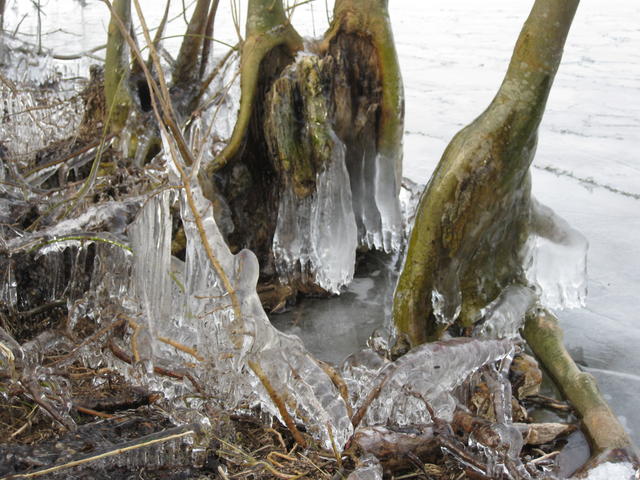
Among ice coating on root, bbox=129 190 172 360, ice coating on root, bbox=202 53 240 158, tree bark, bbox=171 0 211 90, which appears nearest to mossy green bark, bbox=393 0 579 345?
ice coating on root, bbox=129 190 172 360

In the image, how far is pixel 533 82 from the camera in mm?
2529

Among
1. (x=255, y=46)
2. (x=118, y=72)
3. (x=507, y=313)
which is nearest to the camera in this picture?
(x=507, y=313)

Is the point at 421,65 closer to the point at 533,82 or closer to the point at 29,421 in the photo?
the point at 533,82

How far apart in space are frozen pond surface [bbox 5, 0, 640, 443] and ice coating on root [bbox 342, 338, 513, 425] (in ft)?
2.47

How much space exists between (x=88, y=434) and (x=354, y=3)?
2.46 metres

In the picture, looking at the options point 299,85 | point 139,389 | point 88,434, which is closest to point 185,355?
point 139,389

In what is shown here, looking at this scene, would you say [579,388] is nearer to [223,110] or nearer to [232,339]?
[232,339]

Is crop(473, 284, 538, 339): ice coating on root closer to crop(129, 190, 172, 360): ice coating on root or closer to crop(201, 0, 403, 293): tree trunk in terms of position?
crop(201, 0, 403, 293): tree trunk

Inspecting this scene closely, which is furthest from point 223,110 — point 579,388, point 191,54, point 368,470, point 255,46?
point 368,470

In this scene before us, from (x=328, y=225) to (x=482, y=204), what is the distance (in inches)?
41.7

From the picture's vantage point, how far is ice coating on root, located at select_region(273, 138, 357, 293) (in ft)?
11.5

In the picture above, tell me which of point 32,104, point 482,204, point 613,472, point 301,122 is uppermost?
point 32,104

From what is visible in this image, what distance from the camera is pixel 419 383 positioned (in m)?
2.32

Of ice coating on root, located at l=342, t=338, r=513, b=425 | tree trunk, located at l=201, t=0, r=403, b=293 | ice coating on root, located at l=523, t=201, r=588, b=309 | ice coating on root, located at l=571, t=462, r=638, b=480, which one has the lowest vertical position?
ice coating on root, located at l=571, t=462, r=638, b=480
